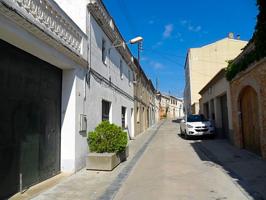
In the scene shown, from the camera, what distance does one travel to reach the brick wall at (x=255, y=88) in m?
9.43

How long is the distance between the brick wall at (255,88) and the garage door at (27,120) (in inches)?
266

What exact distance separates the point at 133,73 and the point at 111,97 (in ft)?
30.4

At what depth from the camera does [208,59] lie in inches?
1460

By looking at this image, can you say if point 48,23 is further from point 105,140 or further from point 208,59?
point 208,59

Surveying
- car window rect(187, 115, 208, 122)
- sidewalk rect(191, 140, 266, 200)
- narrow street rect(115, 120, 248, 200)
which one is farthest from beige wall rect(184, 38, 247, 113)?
narrow street rect(115, 120, 248, 200)

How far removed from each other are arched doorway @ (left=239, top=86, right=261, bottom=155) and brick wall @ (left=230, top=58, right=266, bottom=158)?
0.67ft

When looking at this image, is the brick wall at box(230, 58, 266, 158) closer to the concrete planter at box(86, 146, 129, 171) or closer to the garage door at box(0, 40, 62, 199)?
the concrete planter at box(86, 146, 129, 171)

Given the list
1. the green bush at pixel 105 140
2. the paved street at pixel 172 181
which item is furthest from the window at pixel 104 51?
the paved street at pixel 172 181

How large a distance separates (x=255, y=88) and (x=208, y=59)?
28.0 m

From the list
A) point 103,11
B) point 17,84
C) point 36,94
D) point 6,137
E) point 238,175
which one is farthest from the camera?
point 103,11

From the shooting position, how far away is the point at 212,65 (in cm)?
3719

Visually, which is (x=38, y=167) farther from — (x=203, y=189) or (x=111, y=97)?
(x=111, y=97)

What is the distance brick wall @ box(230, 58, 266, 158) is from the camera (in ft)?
30.9

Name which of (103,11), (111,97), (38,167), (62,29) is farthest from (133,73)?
(38,167)
